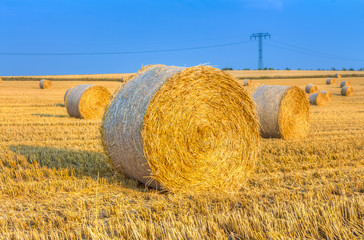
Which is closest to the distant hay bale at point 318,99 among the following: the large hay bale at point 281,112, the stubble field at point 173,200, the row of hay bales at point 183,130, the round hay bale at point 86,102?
the large hay bale at point 281,112

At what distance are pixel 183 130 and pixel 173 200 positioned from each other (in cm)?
114

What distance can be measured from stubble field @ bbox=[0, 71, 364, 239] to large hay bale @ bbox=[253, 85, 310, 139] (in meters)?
1.13

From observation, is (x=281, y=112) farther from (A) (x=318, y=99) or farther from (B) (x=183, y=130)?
(A) (x=318, y=99)

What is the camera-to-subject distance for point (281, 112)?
10359mm

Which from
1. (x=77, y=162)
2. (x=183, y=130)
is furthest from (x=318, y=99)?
(x=183, y=130)

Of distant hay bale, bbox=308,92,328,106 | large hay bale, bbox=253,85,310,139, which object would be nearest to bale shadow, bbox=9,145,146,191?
large hay bale, bbox=253,85,310,139

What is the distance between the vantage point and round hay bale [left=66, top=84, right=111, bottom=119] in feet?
46.9

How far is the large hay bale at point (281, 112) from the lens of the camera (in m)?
10.3

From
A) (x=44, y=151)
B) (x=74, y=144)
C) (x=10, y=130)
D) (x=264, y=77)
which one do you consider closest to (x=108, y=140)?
(x=44, y=151)

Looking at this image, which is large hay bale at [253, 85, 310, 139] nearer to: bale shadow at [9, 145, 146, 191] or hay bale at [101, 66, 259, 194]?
hay bale at [101, 66, 259, 194]

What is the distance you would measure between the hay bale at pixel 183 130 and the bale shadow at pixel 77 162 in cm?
27

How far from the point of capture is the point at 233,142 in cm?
601

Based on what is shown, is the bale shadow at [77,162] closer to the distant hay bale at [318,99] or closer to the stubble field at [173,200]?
the stubble field at [173,200]

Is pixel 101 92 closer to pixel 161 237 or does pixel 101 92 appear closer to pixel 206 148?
pixel 206 148
